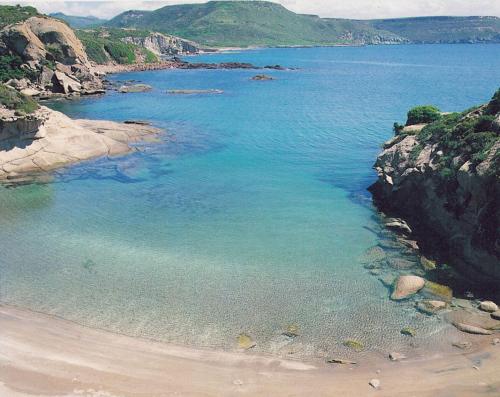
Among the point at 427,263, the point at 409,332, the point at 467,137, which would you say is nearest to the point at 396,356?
the point at 409,332

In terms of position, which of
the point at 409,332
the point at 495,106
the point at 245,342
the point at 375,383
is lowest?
the point at 245,342

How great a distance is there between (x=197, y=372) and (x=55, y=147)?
34.7 m

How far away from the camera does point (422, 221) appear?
33.9m

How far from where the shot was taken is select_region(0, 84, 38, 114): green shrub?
144 feet

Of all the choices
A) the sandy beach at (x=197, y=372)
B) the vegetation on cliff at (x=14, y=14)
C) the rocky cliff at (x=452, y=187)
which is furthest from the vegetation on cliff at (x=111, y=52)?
the sandy beach at (x=197, y=372)

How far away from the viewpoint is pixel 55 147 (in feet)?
156

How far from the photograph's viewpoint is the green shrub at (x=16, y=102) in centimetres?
4402

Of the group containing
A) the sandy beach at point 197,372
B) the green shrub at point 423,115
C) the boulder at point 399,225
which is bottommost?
the sandy beach at point 197,372

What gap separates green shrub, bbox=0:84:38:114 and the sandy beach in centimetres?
2836

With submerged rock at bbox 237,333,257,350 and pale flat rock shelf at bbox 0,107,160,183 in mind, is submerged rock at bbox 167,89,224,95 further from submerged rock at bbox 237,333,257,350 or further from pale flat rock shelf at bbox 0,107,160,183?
submerged rock at bbox 237,333,257,350

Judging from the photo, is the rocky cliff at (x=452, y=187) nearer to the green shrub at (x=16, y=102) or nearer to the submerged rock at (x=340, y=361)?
the submerged rock at (x=340, y=361)

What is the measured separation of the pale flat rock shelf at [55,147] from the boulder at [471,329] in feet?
120

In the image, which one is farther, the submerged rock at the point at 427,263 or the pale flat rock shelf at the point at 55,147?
the pale flat rock shelf at the point at 55,147

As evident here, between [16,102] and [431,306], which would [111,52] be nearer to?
[16,102]
